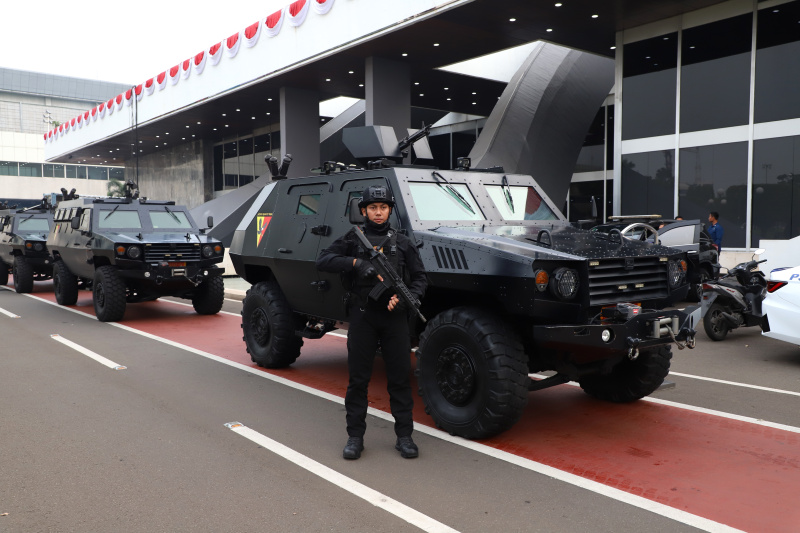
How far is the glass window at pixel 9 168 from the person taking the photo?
2618 inches

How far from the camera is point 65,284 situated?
13.1m

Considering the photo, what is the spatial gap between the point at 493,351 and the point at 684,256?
1997mm

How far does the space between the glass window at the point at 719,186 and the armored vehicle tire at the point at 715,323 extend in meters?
7.03

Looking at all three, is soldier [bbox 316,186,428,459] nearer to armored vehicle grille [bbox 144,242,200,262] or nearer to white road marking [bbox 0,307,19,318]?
armored vehicle grille [bbox 144,242,200,262]

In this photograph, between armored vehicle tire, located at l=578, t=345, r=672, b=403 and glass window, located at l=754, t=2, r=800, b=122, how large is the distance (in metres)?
11.5

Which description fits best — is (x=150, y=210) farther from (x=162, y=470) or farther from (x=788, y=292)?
(x=788, y=292)

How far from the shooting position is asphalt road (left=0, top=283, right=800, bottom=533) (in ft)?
11.7

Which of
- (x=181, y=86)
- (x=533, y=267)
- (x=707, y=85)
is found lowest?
(x=533, y=267)

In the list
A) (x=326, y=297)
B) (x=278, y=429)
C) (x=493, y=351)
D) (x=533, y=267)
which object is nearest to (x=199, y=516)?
(x=278, y=429)

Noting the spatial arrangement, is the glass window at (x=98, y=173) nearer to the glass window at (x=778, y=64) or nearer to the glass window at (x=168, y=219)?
the glass window at (x=168, y=219)

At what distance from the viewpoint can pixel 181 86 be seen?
27812mm

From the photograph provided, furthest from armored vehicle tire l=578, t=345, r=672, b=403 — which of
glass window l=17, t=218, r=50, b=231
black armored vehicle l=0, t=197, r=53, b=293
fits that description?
glass window l=17, t=218, r=50, b=231

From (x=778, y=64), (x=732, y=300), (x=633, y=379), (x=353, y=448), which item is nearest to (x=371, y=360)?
(x=353, y=448)

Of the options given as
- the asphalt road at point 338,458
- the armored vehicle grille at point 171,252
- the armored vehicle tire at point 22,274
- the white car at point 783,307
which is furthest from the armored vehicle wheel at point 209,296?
the white car at point 783,307
